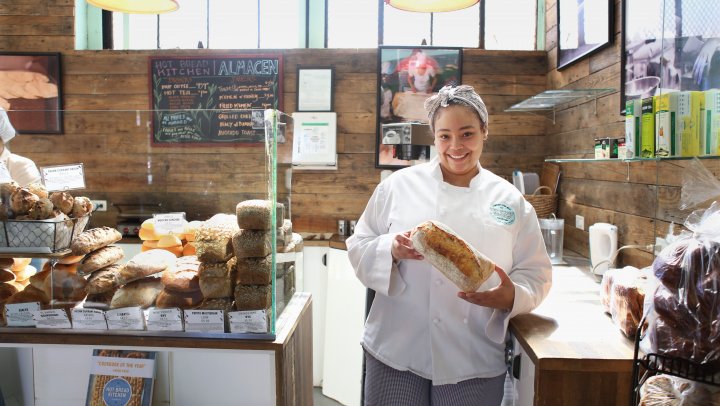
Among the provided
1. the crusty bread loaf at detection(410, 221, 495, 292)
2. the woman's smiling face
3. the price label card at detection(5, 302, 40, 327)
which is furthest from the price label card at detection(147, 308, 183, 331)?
the woman's smiling face

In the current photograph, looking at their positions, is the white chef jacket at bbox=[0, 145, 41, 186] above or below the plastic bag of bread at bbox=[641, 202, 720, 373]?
above

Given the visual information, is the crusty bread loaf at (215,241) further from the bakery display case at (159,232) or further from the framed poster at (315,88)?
the framed poster at (315,88)

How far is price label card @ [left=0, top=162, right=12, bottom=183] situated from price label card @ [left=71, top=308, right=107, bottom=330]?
412mm


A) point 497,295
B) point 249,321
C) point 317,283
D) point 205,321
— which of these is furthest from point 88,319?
point 317,283

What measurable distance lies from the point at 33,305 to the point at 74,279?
0.44 ft

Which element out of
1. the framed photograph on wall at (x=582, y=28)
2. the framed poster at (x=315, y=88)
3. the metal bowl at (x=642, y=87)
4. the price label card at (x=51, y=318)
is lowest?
the price label card at (x=51, y=318)

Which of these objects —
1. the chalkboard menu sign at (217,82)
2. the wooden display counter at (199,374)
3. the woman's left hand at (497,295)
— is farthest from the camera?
the chalkboard menu sign at (217,82)

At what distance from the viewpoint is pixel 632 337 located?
4.25 feet

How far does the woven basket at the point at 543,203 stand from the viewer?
2.90m

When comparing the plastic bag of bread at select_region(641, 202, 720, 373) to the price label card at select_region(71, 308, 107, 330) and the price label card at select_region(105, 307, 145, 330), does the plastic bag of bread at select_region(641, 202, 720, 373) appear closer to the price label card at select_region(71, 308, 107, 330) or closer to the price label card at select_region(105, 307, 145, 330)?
the price label card at select_region(105, 307, 145, 330)

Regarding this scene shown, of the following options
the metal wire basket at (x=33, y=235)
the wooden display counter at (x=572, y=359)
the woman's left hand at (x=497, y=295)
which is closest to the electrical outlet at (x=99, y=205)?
the metal wire basket at (x=33, y=235)

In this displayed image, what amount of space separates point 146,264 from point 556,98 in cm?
220

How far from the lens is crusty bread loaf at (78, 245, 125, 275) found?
148 centimetres

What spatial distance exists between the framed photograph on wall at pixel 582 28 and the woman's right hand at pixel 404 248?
1.57 metres
